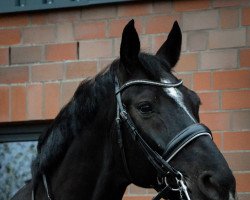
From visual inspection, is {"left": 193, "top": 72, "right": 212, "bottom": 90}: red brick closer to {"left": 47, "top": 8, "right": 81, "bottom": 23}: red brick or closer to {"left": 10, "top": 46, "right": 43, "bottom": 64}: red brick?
{"left": 47, "top": 8, "right": 81, "bottom": 23}: red brick

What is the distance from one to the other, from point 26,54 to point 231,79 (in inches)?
62.2

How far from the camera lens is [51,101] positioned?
5344mm

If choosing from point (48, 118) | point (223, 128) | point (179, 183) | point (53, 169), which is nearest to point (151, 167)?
point (179, 183)

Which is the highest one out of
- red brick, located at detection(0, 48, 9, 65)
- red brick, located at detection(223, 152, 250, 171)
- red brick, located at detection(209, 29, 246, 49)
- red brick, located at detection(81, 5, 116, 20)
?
red brick, located at detection(81, 5, 116, 20)

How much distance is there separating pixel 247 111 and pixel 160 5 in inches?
39.6

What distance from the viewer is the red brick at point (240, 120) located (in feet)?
16.3

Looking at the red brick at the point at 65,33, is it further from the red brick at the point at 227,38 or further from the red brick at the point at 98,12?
the red brick at the point at 227,38

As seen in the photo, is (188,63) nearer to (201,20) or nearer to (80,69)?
(201,20)

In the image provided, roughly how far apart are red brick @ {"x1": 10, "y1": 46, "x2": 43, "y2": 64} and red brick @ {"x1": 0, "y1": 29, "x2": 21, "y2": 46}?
0.20 feet

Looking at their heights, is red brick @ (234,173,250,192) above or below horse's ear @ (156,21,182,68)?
below

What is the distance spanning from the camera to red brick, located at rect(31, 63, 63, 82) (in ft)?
17.7

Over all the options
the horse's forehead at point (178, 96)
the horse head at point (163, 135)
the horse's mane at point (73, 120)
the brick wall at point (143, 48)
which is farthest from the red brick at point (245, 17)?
the horse's forehead at point (178, 96)

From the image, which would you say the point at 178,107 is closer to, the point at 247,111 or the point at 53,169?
the point at 53,169

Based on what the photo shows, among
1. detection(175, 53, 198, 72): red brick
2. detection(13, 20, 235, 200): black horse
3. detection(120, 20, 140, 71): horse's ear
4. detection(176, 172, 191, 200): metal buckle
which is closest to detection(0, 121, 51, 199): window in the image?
detection(175, 53, 198, 72): red brick
